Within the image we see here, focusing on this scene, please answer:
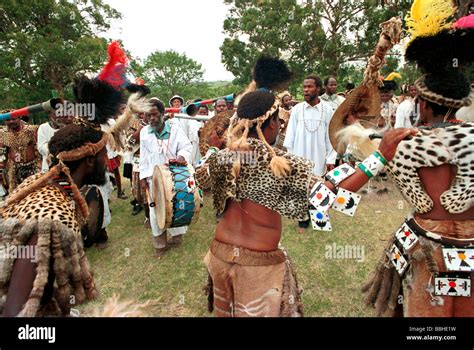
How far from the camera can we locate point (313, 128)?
531 cm

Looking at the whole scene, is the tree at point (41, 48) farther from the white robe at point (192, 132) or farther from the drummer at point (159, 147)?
the drummer at point (159, 147)

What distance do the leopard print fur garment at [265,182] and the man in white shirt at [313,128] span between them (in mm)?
3366

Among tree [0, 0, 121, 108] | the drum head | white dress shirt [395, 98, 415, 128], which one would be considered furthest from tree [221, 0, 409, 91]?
the drum head

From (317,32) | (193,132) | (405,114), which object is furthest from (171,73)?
(405,114)

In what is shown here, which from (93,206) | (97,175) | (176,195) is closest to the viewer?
(97,175)

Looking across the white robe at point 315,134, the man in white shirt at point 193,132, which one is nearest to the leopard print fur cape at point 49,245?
the white robe at point 315,134

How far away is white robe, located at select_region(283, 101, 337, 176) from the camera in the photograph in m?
5.29

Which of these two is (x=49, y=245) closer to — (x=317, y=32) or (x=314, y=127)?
(x=314, y=127)

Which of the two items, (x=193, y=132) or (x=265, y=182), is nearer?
(x=265, y=182)

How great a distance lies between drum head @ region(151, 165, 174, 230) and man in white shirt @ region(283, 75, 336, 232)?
2.31m

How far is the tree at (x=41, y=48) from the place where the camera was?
47.2 feet

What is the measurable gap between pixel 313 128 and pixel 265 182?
11.7 ft
